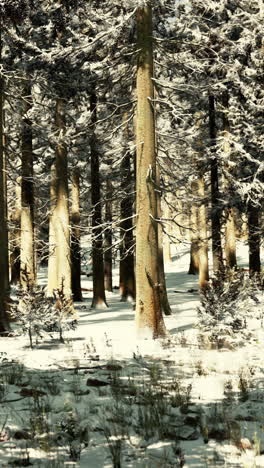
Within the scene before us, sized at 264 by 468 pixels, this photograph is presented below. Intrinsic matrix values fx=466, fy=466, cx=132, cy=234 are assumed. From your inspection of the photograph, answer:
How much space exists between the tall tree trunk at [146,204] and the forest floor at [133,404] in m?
0.79

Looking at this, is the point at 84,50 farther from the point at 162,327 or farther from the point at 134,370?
the point at 134,370

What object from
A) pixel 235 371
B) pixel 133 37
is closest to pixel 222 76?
pixel 133 37

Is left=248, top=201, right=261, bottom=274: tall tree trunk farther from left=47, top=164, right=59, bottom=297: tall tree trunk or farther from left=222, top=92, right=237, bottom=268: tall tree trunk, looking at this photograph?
left=47, top=164, right=59, bottom=297: tall tree trunk

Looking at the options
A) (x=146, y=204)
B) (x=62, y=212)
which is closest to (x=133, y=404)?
(x=146, y=204)

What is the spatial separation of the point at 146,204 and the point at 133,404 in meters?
5.27

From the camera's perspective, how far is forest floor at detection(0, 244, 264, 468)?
392cm

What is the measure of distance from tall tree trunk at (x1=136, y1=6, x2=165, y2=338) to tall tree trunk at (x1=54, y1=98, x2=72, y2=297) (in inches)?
174

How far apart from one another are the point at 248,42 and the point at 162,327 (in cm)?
1059

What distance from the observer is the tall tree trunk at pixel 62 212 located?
1400cm

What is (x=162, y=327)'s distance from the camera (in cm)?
983

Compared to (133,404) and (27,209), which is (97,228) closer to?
(27,209)

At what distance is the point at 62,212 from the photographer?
47.1 ft

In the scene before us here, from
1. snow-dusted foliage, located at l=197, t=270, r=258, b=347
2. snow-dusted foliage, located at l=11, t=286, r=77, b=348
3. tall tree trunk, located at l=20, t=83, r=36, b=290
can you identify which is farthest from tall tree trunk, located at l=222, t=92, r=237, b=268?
snow-dusted foliage, located at l=11, t=286, r=77, b=348

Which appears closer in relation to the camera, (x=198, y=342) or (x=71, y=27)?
(x=198, y=342)
